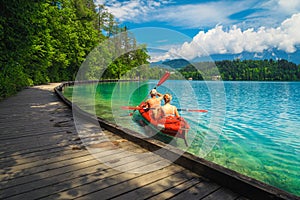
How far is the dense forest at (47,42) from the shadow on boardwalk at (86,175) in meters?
4.70

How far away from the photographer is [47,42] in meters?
26.6

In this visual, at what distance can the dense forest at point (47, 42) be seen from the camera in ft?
32.2

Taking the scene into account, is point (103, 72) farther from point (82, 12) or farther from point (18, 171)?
point (18, 171)

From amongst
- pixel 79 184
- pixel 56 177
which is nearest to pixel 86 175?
pixel 79 184

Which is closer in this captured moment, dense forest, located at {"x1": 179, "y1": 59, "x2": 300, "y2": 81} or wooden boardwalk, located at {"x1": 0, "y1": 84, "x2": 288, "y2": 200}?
wooden boardwalk, located at {"x1": 0, "y1": 84, "x2": 288, "y2": 200}

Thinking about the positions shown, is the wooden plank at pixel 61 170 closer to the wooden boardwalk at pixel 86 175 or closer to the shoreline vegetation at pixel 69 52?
the wooden boardwalk at pixel 86 175

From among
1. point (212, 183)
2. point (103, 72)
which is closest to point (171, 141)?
point (212, 183)

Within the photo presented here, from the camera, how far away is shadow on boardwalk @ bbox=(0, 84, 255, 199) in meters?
2.69

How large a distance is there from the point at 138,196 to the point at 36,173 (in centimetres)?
184

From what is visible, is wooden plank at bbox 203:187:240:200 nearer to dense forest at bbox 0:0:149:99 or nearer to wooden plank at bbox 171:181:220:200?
wooden plank at bbox 171:181:220:200

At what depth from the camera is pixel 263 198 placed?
243 centimetres

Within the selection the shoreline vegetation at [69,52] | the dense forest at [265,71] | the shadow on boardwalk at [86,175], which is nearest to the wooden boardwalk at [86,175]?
the shadow on boardwalk at [86,175]

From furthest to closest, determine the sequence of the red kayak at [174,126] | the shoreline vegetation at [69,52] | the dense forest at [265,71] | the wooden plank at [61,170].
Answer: the dense forest at [265,71]
the shoreline vegetation at [69,52]
the red kayak at [174,126]
the wooden plank at [61,170]

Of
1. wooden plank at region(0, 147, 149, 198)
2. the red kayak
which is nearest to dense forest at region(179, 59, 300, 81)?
the red kayak
